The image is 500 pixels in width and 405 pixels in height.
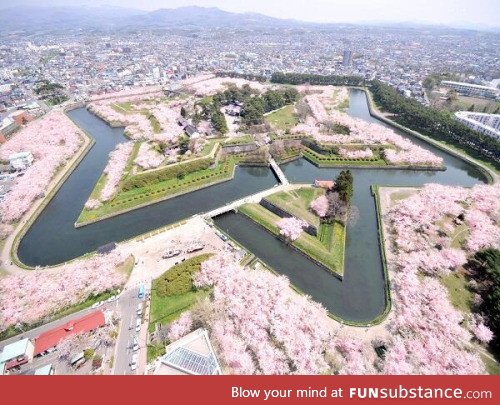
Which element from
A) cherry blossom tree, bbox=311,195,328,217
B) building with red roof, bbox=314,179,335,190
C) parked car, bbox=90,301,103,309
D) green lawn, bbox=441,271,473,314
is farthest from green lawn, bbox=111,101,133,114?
green lawn, bbox=441,271,473,314

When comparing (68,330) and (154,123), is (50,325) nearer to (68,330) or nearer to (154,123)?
(68,330)

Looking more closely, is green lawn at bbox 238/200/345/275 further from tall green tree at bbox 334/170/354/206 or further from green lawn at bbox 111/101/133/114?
green lawn at bbox 111/101/133/114

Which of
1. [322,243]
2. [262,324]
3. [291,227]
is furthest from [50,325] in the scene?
[322,243]

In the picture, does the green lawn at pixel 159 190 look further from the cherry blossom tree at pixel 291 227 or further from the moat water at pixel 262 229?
the cherry blossom tree at pixel 291 227

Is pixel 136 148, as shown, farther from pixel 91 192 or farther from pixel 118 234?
pixel 118 234

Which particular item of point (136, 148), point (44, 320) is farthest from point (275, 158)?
point (44, 320)
